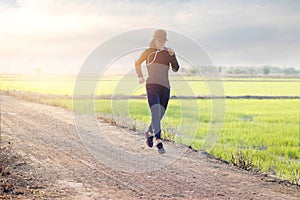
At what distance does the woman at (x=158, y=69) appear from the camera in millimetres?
4141

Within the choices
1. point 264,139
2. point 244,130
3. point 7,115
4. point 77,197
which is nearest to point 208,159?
point 77,197

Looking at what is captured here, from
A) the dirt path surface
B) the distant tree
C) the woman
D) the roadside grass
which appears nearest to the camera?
the woman

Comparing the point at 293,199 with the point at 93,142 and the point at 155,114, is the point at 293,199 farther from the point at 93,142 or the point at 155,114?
the point at 93,142

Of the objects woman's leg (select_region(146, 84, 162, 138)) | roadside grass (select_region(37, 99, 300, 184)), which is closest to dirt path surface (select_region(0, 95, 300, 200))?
roadside grass (select_region(37, 99, 300, 184))

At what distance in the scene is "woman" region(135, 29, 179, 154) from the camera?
13.6 feet

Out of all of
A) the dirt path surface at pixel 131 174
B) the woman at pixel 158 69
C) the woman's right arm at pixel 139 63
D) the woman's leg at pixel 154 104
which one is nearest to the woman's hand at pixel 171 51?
the woman at pixel 158 69

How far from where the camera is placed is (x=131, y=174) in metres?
6.11

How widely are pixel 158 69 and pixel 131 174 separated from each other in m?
2.46

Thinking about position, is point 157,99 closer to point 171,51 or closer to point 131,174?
point 171,51

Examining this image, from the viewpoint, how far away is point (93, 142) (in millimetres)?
8836

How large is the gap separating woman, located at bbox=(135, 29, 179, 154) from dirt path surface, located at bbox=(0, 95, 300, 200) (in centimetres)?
138

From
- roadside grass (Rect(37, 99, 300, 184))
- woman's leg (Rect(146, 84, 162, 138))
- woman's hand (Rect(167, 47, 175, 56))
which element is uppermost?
woman's hand (Rect(167, 47, 175, 56))

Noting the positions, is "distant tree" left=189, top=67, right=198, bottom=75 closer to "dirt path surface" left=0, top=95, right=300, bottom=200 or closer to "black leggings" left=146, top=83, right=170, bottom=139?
"black leggings" left=146, top=83, right=170, bottom=139

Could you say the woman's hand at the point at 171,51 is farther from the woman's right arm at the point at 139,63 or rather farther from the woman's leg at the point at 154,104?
the woman's leg at the point at 154,104
